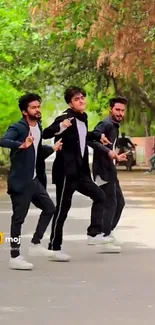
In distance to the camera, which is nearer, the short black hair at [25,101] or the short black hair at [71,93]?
the short black hair at [25,101]

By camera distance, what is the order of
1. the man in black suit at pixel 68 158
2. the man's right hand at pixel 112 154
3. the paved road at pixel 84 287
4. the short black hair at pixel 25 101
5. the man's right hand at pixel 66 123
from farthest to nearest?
the man's right hand at pixel 112 154 → the man in black suit at pixel 68 158 → the man's right hand at pixel 66 123 → the short black hair at pixel 25 101 → the paved road at pixel 84 287

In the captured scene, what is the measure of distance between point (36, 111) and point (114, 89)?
36.6 m

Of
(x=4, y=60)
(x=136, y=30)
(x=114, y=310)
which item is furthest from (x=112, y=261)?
(x=4, y=60)

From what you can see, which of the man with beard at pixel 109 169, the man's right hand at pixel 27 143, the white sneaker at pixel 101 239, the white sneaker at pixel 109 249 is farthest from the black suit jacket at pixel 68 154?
the white sneaker at pixel 109 249

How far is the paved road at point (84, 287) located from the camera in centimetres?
786

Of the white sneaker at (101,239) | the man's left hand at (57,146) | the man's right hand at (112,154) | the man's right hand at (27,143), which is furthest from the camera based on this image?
the white sneaker at (101,239)

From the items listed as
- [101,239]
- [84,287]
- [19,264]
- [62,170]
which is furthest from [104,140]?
[84,287]

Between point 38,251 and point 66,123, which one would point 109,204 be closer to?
point 38,251

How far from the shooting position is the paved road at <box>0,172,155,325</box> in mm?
7863

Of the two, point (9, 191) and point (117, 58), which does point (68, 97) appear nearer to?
point (9, 191)

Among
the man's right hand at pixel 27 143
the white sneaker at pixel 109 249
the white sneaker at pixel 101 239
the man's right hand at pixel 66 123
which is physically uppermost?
the man's right hand at pixel 66 123

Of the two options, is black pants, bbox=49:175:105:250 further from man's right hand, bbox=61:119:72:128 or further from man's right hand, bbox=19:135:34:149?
man's right hand, bbox=19:135:34:149

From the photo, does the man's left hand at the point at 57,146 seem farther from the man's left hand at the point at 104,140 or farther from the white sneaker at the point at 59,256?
the white sneaker at the point at 59,256

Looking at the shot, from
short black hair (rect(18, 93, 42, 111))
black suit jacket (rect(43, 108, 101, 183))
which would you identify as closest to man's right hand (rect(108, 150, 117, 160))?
black suit jacket (rect(43, 108, 101, 183))
